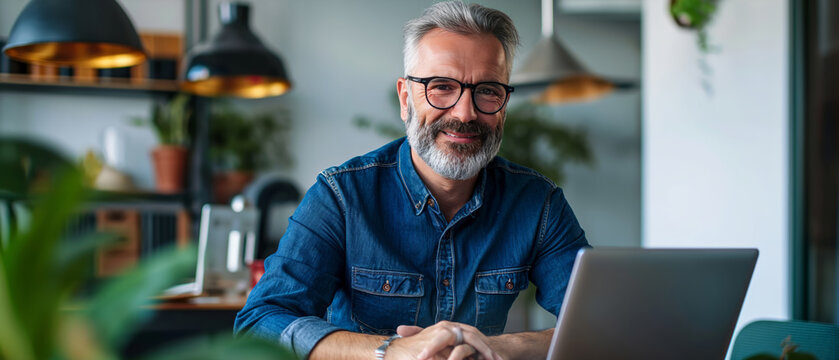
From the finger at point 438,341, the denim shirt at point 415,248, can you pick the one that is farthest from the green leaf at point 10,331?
the denim shirt at point 415,248

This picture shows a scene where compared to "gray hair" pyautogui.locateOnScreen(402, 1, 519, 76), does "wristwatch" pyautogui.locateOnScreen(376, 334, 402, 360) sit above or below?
below

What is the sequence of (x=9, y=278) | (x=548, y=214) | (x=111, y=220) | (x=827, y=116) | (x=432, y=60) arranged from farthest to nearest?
1. (x=111, y=220)
2. (x=827, y=116)
3. (x=548, y=214)
4. (x=432, y=60)
5. (x=9, y=278)

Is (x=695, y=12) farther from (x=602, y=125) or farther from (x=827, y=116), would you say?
(x=602, y=125)

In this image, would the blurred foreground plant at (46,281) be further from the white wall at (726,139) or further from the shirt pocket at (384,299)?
the white wall at (726,139)

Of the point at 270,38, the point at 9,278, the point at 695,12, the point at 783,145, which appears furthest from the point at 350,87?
the point at 9,278

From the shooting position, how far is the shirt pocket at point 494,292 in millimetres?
1506

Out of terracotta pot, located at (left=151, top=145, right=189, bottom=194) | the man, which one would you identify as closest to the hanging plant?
the man

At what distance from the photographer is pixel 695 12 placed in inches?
124

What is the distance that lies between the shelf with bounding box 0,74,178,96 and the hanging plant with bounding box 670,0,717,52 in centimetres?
315

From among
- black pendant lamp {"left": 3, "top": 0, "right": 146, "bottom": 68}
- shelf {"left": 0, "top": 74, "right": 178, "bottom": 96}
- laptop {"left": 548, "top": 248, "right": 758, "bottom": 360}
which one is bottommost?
laptop {"left": 548, "top": 248, "right": 758, "bottom": 360}

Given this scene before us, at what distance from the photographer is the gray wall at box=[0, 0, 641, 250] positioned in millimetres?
4789

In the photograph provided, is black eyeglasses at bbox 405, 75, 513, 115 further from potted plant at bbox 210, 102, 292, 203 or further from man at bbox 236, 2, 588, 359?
potted plant at bbox 210, 102, 292, 203

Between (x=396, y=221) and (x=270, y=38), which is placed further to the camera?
(x=270, y=38)

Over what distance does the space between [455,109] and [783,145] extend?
1.98 meters
